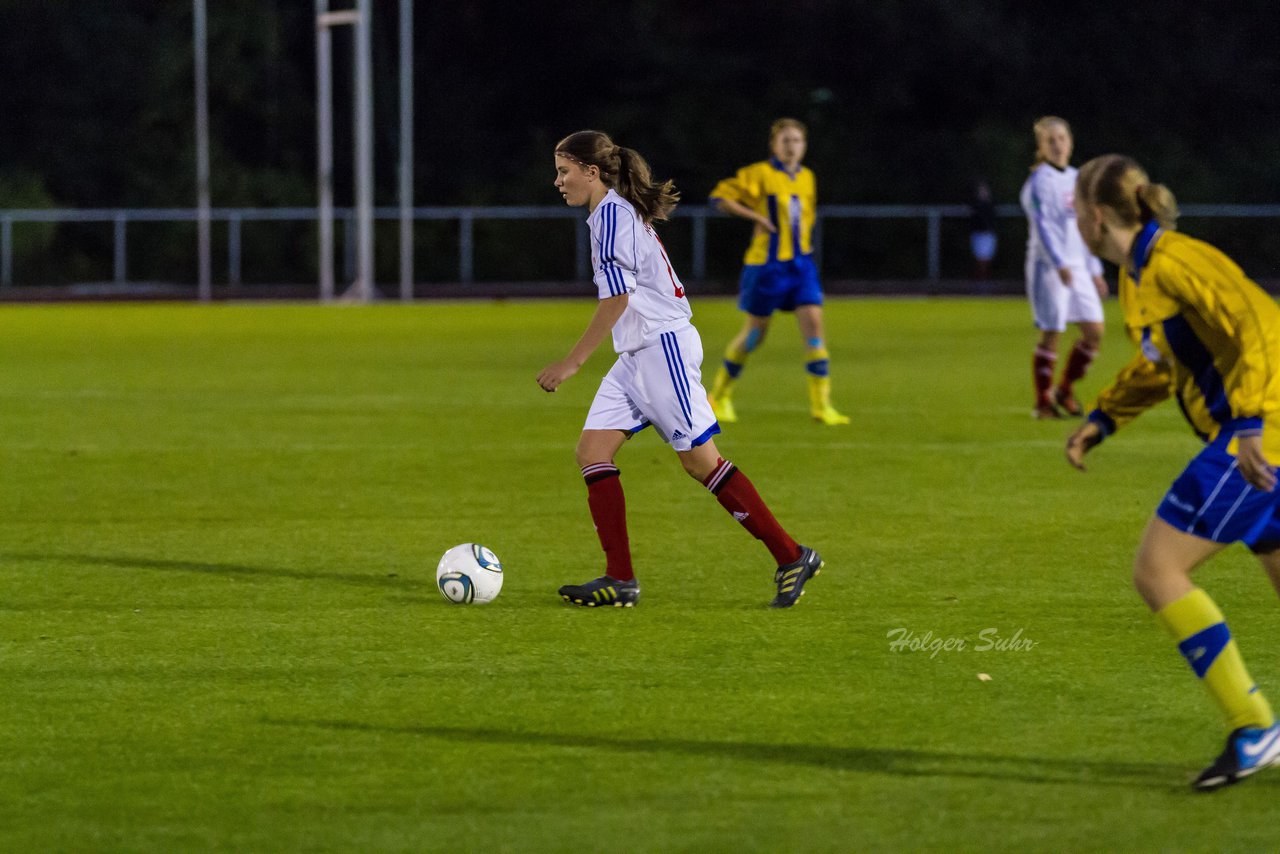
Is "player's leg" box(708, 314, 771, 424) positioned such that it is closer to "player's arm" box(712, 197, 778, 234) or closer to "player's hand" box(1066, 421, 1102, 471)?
"player's arm" box(712, 197, 778, 234)

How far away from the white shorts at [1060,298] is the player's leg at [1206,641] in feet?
32.2

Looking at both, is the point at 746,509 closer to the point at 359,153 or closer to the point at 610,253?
the point at 610,253

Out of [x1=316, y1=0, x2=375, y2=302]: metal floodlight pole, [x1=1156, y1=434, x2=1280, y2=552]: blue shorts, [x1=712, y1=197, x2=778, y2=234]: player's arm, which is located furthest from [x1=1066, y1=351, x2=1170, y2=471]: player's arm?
[x1=316, y1=0, x2=375, y2=302]: metal floodlight pole

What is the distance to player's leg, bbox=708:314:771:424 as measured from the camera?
1498cm

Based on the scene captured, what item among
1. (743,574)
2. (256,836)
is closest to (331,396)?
(743,574)

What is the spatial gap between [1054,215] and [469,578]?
26.1ft

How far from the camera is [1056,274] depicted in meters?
15.1

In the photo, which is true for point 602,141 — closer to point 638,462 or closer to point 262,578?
point 262,578

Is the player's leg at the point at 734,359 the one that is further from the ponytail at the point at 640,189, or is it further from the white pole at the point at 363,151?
the white pole at the point at 363,151

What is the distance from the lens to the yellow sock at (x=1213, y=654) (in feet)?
17.5

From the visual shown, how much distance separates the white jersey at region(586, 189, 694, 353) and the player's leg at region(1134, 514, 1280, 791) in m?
2.81

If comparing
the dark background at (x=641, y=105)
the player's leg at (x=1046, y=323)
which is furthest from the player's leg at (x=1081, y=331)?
the dark background at (x=641, y=105)
